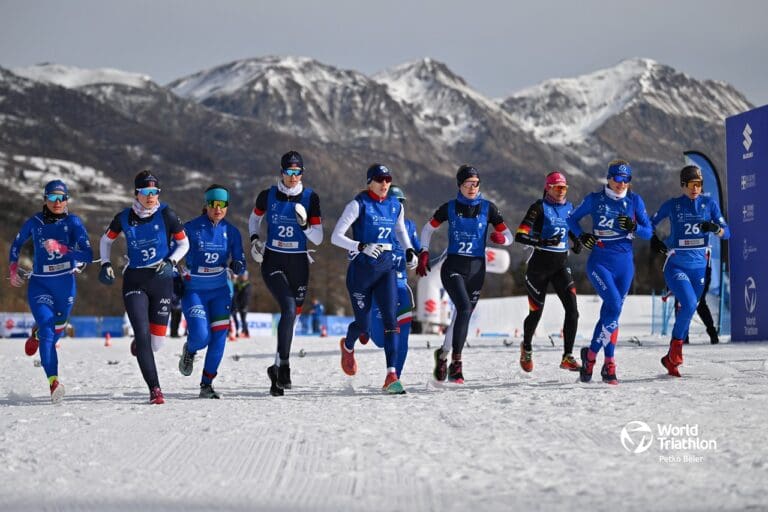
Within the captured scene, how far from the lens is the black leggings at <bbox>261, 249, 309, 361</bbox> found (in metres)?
10.2

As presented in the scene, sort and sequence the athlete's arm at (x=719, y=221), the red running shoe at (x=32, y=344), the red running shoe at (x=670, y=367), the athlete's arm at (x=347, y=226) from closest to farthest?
the athlete's arm at (x=347, y=226) < the red running shoe at (x=32, y=344) < the red running shoe at (x=670, y=367) < the athlete's arm at (x=719, y=221)

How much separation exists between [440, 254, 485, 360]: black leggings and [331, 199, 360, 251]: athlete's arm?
3.75 ft

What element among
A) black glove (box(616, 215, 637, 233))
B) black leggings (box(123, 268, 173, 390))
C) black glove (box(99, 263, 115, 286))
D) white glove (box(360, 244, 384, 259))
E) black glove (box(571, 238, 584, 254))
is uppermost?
black glove (box(616, 215, 637, 233))

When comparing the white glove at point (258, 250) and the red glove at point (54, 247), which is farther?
the red glove at point (54, 247)

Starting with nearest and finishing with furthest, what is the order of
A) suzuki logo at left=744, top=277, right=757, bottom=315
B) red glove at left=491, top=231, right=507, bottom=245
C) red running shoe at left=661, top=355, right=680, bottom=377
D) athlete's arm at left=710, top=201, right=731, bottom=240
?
red running shoe at left=661, top=355, right=680, bottom=377 < red glove at left=491, top=231, right=507, bottom=245 < athlete's arm at left=710, top=201, right=731, bottom=240 < suzuki logo at left=744, top=277, right=757, bottom=315

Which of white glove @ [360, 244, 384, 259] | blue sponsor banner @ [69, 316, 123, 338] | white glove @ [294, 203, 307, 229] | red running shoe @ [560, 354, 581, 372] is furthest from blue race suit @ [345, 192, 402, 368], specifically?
blue sponsor banner @ [69, 316, 123, 338]

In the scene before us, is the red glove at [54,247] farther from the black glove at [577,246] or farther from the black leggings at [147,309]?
the black glove at [577,246]

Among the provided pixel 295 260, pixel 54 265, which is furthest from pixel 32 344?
pixel 295 260

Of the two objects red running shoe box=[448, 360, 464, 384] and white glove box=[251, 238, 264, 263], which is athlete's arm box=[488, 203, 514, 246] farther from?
white glove box=[251, 238, 264, 263]

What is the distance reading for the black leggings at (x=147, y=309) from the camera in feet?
31.3

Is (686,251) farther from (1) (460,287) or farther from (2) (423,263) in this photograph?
(2) (423,263)

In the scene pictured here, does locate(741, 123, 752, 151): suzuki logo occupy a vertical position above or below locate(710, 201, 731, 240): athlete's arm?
above

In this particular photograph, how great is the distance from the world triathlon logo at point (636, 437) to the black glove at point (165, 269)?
4700mm

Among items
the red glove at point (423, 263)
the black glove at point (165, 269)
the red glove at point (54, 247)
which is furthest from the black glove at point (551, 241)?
the red glove at point (54, 247)
